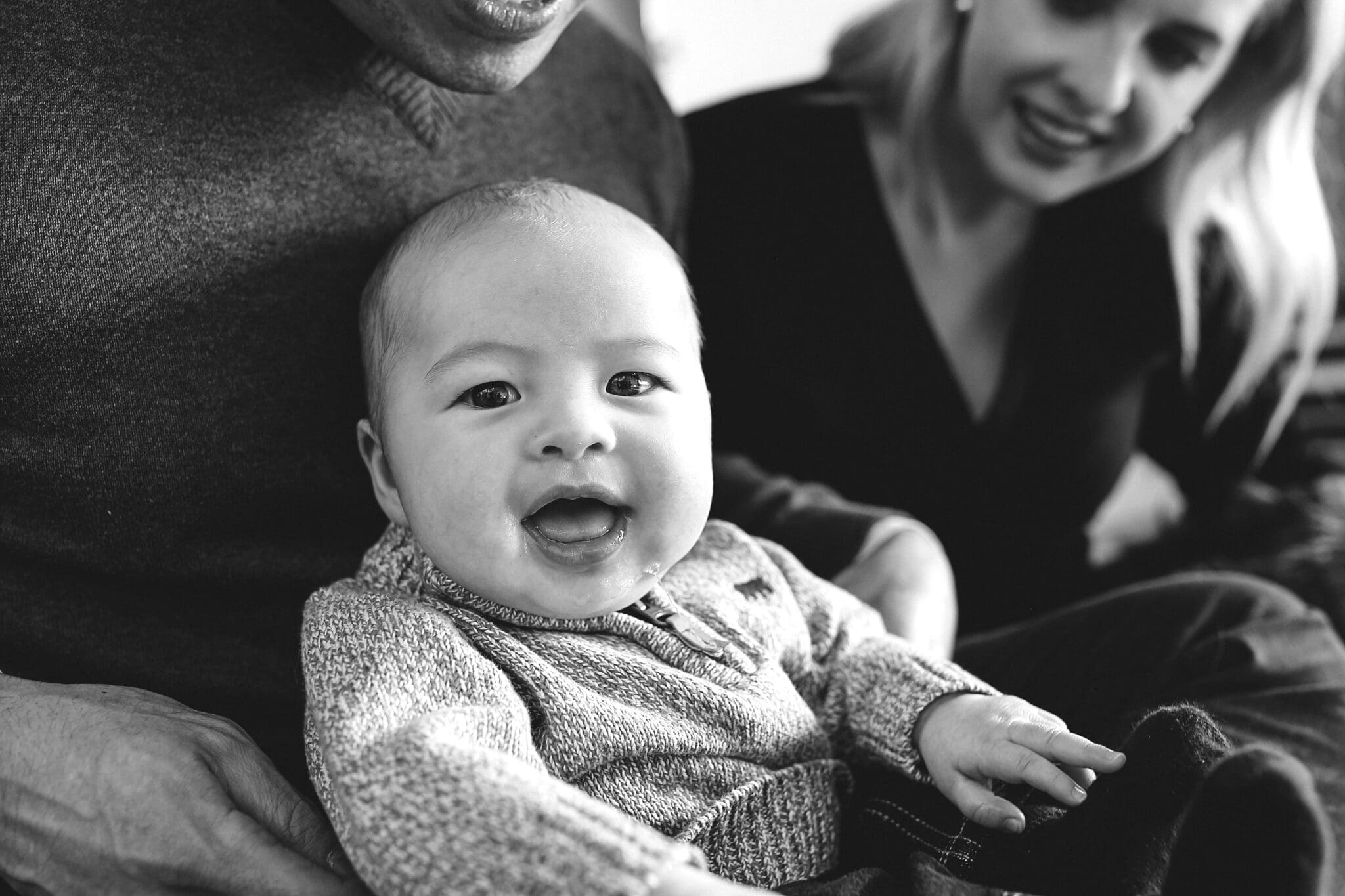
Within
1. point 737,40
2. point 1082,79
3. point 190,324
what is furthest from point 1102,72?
point 737,40

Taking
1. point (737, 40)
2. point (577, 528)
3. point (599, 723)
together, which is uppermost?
point (737, 40)

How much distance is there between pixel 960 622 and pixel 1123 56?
71 cm

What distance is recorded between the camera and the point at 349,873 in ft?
2.48

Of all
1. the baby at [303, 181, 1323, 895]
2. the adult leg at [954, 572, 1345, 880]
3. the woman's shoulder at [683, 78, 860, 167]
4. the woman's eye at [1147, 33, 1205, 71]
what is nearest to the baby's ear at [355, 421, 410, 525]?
the baby at [303, 181, 1323, 895]

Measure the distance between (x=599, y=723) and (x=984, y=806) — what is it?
0.26 meters

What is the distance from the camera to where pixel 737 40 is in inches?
112

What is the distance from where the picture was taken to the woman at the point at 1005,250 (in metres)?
1.40

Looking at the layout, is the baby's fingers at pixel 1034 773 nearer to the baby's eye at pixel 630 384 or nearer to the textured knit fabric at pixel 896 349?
the baby's eye at pixel 630 384

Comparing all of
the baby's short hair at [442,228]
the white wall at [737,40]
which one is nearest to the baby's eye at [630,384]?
the baby's short hair at [442,228]

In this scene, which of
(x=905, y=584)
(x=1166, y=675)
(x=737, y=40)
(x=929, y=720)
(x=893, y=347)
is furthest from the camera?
(x=737, y=40)

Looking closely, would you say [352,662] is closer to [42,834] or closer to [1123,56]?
[42,834]

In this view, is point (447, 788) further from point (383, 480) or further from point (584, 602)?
point (383, 480)

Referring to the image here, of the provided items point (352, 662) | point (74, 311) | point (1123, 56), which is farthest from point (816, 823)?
point (1123, 56)

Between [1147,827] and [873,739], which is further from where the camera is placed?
[873,739]
